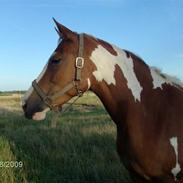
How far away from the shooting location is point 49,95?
13.3 ft

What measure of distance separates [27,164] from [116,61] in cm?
381

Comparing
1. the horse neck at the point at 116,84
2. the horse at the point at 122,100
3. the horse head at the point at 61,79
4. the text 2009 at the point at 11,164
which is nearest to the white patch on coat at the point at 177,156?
the horse at the point at 122,100

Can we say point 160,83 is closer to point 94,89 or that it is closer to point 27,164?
point 94,89

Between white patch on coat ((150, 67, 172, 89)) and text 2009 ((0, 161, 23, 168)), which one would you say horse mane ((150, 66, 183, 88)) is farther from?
text 2009 ((0, 161, 23, 168))

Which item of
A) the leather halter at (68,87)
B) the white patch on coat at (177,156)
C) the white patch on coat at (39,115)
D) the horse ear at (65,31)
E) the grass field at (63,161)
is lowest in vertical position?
the grass field at (63,161)

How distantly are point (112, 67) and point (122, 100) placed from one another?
1.22 ft

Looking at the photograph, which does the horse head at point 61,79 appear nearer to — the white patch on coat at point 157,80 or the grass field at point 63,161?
the white patch on coat at point 157,80

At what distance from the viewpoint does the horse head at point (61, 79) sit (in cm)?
404

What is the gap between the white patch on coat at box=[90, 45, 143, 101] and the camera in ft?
13.4

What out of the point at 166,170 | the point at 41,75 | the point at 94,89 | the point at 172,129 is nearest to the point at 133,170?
the point at 166,170

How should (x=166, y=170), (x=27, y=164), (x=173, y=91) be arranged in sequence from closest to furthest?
(x=166, y=170), (x=173, y=91), (x=27, y=164)

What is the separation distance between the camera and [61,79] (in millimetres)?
4039

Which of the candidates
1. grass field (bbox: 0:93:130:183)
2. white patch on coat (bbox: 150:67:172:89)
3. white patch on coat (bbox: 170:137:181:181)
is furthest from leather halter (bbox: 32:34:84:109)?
grass field (bbox: 0:93:130:183)

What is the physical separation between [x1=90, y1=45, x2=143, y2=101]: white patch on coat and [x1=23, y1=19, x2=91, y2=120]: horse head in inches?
4.7
